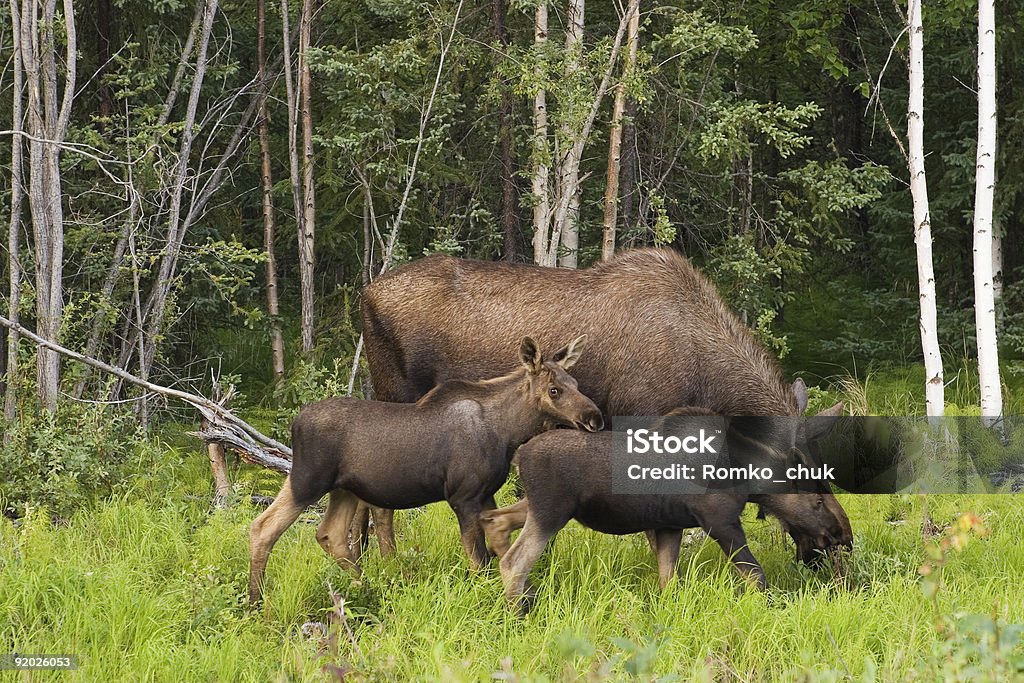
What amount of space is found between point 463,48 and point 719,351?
20.3ft

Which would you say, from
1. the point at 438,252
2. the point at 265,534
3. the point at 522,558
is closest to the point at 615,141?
the point at 438,252

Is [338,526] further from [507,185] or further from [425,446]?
[507,185]

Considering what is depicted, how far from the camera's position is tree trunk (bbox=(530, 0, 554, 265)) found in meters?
12.4

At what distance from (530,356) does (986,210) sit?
6643 mm

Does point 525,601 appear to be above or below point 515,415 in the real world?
below

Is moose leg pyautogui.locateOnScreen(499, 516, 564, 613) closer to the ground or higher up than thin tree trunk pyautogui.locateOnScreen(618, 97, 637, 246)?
closer to the ground

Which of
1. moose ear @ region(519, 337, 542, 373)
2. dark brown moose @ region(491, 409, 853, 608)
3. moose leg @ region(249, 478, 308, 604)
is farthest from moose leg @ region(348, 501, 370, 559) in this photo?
moose ear @ region(519, 337, 542, 373)

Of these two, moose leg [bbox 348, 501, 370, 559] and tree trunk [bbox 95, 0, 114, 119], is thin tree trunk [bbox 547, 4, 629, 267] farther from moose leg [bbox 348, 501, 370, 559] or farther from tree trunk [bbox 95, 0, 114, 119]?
tree trunk [bbox 95, 0, 114, 119]

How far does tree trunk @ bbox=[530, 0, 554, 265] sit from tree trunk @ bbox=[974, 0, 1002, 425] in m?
4.31

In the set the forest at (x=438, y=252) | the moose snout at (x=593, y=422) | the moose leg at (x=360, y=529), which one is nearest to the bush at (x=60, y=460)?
the forest at (x=438, y=252)

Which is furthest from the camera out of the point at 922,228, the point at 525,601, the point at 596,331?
the point at 922,228

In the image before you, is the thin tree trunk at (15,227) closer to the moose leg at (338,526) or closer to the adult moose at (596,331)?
the adult moose at (596,331)

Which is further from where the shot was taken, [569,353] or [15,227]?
[15,227]

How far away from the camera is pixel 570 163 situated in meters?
12.6
